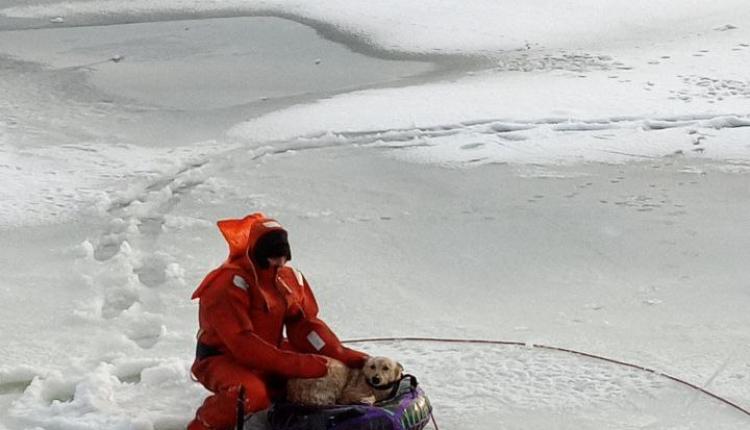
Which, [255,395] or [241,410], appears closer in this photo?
[241,410]

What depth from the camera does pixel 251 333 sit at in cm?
Result: 357

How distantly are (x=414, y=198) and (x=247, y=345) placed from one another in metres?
3.10

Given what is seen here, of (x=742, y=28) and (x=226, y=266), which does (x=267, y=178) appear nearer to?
(x=226, y=266)

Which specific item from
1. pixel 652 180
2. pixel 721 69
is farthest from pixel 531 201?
pixel 721 69

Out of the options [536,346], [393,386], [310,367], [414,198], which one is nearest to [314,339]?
[310,367]

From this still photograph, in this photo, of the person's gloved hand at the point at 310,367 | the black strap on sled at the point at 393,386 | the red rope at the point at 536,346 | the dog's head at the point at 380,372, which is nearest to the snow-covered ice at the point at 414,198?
the red rope at the point at 536,346

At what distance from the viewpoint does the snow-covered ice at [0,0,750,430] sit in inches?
170

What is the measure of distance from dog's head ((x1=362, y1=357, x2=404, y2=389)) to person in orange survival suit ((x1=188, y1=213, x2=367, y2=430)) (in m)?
0.12

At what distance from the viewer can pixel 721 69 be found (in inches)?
370

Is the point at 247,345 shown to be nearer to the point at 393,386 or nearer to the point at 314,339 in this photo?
the point at 314,339

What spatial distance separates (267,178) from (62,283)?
191 centimetres

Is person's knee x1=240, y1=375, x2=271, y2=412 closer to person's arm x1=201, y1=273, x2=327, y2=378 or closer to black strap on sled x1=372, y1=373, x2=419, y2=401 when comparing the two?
person's arm x1=201, y1=273, x2=327, y2=378

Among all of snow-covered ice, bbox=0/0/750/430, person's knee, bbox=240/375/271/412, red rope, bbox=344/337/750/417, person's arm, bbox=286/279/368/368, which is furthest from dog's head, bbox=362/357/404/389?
red rope, bbox=344/337/750/417

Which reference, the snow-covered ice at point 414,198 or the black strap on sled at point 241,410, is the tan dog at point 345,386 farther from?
the snow-covered ice at point 414,198
